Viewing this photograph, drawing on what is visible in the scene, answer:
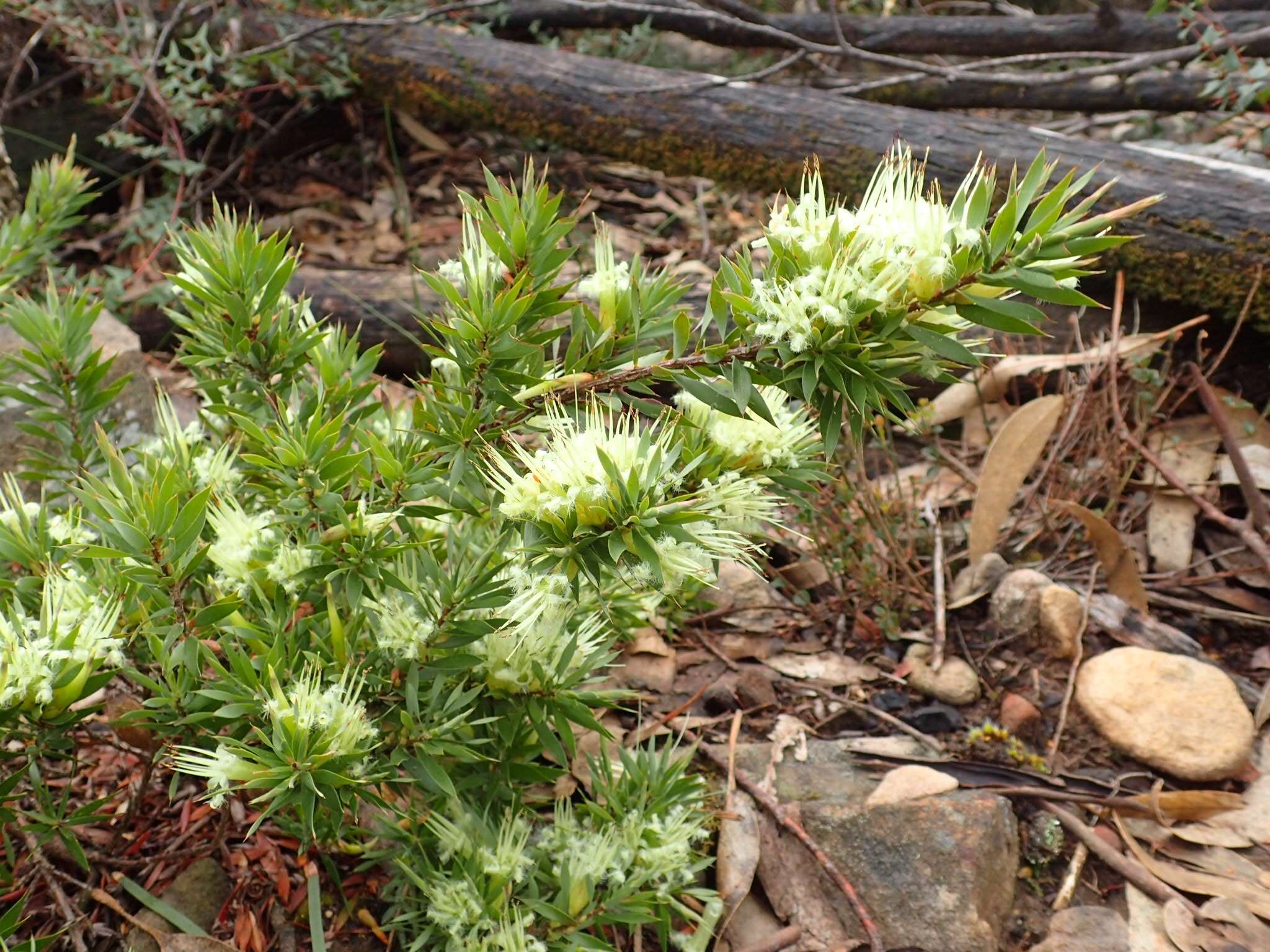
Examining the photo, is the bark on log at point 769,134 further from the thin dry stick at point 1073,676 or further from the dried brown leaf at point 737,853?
the dried brown leaf at point 737,853

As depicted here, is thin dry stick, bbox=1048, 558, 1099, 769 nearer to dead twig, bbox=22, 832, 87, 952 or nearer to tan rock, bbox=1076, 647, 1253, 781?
tan rock, bbox=1076, 647, 1253, 781

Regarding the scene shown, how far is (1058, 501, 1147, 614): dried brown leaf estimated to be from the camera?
2.47 m

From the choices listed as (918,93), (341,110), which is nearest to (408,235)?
(341,110)

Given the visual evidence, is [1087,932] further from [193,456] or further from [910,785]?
[193,456]

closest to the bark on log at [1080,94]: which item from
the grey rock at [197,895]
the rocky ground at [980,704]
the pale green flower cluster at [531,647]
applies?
the rocky ground at [980,704]

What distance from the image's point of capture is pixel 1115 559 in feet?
8.22

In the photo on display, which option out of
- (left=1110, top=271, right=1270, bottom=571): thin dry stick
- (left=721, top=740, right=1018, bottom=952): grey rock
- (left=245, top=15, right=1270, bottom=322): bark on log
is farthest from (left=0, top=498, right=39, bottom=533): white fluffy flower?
(left=245, top=15, right=1270, bottom=322): bark on log

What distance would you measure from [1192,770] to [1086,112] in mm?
3012

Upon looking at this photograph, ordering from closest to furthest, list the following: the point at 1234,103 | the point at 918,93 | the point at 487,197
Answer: the point at 487,197 < the point at 1234,103 < the point at 918,93

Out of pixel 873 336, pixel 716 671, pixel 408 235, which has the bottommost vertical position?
pixel 716 671

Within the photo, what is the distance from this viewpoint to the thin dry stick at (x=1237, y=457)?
2514 millimetres

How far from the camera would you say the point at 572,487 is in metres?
1.14

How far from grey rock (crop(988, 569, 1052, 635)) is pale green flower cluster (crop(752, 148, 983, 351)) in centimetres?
147

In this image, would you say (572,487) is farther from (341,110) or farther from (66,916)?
(341,110)
